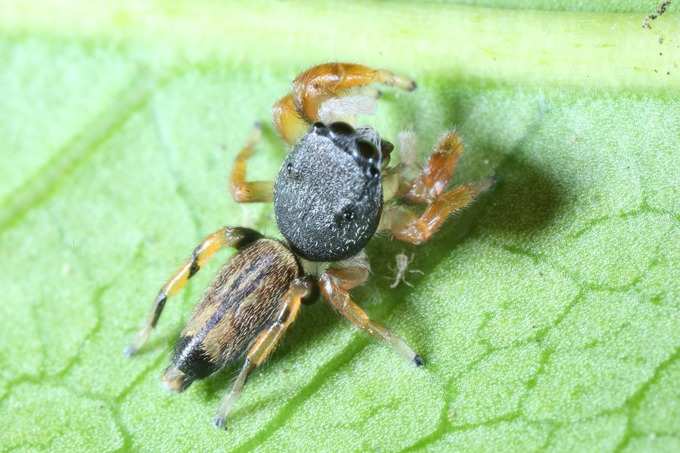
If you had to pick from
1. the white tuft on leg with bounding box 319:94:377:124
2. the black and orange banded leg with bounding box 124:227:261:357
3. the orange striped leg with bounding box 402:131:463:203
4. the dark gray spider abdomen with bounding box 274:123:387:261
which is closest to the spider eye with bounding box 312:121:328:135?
the dark gray spider abdomen with bounding box 274:123:387:261

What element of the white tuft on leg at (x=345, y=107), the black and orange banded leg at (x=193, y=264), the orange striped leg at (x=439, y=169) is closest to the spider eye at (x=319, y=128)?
the white tuft on leg at (x=345, y=107)

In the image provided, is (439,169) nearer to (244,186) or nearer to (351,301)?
(351,301)

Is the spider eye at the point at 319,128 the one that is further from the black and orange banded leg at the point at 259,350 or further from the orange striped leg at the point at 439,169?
the black and orange banded leg at the point at 259,350

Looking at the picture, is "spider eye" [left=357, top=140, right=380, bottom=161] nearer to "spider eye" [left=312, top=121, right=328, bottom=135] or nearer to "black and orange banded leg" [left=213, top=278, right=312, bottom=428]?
"spider eye" [left=312, top=121, right=328, bottom=135]

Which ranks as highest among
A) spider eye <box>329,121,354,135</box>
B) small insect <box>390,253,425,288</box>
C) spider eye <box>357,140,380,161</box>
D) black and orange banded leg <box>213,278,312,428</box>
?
spider eye <box>329,121,354,135</box>

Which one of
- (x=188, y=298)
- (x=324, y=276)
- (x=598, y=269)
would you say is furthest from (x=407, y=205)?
(x=188, y=298)

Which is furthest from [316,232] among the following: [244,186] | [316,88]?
[316,88]
